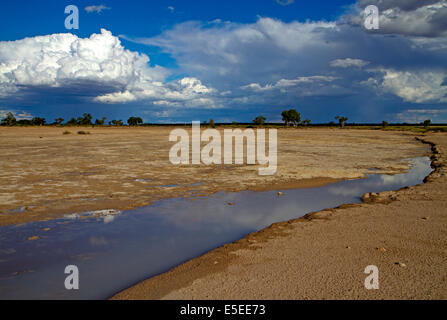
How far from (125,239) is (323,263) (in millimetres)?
4555

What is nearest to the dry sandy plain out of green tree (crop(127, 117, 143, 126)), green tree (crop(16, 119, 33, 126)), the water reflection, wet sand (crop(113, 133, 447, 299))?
wet sand (crop(113, 133, 447, 299))

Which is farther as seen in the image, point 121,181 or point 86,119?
point 86,119

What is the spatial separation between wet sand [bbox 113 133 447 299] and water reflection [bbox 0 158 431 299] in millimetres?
733

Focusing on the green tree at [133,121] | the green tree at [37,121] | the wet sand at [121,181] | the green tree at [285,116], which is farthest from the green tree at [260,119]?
the wet sand at [121,181]

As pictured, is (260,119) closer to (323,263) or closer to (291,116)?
(291,116)

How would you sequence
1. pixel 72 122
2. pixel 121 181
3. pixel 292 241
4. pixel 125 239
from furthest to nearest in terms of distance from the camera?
pixel 72 122
pixel 121 181
pixel 125 239
pixel 292 241

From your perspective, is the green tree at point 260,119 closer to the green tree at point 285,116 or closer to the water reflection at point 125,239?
the green tree at point 285,116

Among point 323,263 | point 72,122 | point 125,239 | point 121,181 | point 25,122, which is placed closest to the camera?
point 323,263

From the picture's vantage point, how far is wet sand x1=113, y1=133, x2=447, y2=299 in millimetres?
4797

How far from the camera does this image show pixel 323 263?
575cm

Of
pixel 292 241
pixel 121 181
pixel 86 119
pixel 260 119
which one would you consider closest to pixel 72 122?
pixel 86 119

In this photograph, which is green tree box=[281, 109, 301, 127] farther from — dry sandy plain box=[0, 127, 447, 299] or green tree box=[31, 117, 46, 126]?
dry sandy plain box=[0, 127, 447, 299]

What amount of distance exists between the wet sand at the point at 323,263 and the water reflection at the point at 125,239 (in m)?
0.73

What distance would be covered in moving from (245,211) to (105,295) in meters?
5.78
